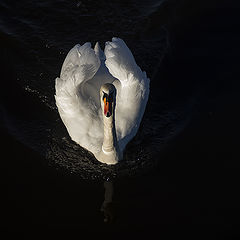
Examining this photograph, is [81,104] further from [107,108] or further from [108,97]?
[108,97]

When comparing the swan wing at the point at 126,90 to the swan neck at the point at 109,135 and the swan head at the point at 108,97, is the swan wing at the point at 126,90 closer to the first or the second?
the swan neck at the point at 109,135

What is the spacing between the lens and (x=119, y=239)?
11250 millimetres

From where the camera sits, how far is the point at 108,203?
12.0 metres

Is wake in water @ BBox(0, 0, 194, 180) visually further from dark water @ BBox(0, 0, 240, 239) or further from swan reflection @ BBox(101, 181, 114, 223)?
swan reflection @ BBox(101, 181, 114, 223)

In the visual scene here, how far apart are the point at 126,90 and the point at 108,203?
2.85 m

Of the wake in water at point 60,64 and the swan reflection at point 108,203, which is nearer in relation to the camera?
the swan reflection at point 108,203

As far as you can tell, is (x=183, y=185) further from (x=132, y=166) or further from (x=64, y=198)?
(x=64, y=198)

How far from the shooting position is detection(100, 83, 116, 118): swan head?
10734 mm

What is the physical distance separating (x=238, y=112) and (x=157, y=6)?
530cm

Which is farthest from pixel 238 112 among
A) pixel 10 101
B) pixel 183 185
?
pixel 10 101

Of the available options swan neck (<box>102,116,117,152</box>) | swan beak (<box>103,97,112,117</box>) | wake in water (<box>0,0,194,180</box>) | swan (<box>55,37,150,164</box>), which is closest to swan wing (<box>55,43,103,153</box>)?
swan (<box>55,37,150,164</box>)

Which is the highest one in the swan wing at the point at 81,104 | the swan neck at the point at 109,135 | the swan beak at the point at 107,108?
the swan wing at the point at 81,104

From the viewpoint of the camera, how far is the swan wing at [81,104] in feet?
40.1

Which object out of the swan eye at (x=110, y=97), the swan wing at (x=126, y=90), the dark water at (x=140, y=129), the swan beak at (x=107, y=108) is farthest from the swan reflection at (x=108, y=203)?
the swan eye at (x=110, y=97)
